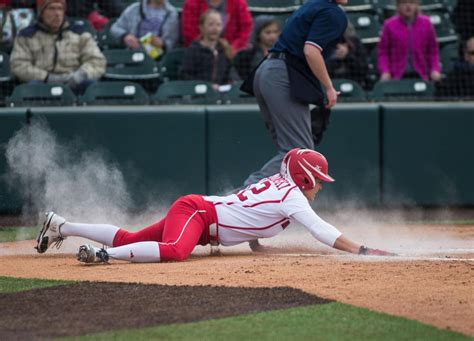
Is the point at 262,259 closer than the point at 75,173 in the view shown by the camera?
Yes

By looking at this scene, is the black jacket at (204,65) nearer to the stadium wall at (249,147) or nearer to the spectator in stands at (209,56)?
the spectator in stands at (209,56)

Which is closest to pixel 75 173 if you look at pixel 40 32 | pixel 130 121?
pixel 130 121

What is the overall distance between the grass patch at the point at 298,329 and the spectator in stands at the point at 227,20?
23.3 ft

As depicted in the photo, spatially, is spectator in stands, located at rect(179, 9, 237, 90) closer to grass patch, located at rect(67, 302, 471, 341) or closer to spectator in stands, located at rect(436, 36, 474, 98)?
spectator in stands, located at rect(436, 36, 474, 98)

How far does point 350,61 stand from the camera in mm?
11547

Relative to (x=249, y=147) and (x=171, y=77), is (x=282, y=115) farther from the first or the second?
(x=171, y=77)

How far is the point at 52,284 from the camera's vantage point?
19.1ft

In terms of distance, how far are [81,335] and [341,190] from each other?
634 centimetres

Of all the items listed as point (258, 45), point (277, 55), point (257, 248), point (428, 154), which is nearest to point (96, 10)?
point (258, 45)

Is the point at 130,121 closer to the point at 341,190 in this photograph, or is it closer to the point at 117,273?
the point at 341,190

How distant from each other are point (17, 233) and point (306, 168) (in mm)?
3575

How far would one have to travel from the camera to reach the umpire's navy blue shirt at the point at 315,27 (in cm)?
733

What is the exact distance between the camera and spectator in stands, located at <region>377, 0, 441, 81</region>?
11516mm

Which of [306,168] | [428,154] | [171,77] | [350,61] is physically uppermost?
[350,61]
